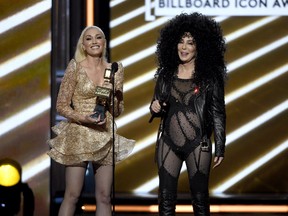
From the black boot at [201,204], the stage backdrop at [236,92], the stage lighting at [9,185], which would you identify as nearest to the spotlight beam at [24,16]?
the stage backdrop at [236,92]

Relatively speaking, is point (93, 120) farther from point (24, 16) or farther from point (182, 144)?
point (24, 16)

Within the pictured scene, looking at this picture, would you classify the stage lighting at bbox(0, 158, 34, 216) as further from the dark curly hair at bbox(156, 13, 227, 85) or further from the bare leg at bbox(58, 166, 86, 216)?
the dark curly hair at bbox(156, 13, 227, 85)

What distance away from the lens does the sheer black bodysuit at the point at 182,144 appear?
15.4 feet

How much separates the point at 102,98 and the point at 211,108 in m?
0.68

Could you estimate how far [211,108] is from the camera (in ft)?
15.8

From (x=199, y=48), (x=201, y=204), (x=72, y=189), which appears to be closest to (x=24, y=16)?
(x=72, y=189)

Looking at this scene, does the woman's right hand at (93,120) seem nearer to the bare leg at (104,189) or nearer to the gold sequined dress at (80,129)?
the gold sequined dress at (80,129)

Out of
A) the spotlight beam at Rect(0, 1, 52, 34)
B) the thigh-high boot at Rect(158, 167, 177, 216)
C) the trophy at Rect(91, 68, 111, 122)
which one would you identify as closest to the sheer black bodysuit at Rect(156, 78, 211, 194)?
the thigh-high boot at Rect(158, 167, 177, 216)

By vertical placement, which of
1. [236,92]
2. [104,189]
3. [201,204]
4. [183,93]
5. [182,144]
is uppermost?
[236,92]

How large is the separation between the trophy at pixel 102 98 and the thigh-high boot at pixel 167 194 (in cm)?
53

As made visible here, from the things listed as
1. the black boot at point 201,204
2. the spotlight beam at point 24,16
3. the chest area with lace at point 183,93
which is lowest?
the black boot at point 201,204

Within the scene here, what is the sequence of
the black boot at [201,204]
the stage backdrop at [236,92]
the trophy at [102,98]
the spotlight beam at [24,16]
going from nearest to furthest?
the black boot at [201,204]
the trophy at [102,98]
the spotlight beam at [24,16]
the stage backdrop at [236,92]

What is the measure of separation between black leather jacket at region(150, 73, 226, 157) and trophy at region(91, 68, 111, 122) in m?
0.32

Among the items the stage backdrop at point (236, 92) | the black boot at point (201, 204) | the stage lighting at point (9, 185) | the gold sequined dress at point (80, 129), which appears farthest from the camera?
the stage backdrop at point (236, 92)
